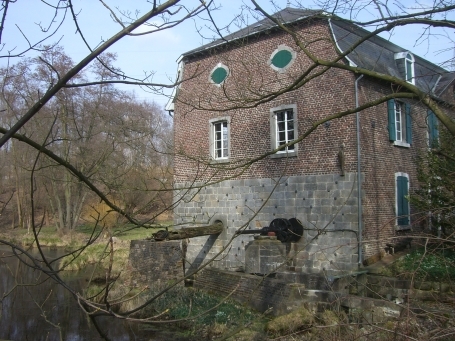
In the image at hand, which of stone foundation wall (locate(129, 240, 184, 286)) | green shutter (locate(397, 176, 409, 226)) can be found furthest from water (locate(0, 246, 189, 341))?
green shutter (locate(397, 176, 409, 226))

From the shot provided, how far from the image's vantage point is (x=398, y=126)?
1359 cm

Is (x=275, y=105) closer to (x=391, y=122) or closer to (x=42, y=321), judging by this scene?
(x=391, y=122)

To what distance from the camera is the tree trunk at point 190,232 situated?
1177 cm

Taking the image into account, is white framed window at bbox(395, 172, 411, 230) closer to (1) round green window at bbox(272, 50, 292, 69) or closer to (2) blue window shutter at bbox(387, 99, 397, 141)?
(2) blue window shutter at bbox(387, 99, 397, 141)

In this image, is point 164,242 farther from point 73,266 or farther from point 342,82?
point 342,82

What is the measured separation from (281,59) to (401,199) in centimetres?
509

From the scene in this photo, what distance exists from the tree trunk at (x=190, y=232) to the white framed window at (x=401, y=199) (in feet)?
16.7

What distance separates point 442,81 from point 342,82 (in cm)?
521

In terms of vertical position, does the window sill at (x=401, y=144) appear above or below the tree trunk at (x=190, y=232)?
above

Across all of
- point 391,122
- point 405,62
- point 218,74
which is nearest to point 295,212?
point 391,122

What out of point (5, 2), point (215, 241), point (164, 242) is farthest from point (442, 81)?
point (5, 2)

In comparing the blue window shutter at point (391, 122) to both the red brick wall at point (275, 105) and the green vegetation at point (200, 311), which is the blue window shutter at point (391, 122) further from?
the green vegetation at point (200, 311)

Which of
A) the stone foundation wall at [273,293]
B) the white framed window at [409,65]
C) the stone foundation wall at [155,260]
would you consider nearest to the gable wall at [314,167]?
the stone foundation wall at [273,293]

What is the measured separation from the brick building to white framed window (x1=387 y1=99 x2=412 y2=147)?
0.03m
